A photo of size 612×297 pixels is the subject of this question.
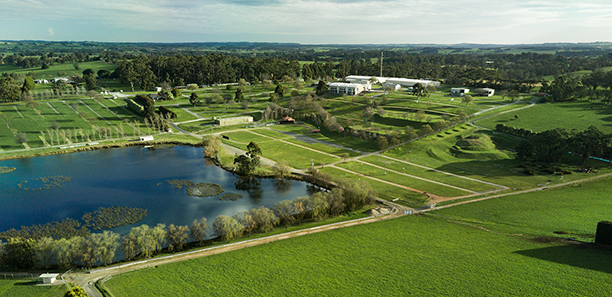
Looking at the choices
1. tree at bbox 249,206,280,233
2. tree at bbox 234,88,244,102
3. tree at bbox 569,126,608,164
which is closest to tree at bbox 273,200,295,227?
tree at bbox 249,206,280,233

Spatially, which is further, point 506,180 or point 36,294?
point 506,180

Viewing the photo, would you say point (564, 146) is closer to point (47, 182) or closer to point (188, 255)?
point (188, 255)

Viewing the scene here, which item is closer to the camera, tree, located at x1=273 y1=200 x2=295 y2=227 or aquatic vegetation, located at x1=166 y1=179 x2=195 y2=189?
tree, located at x1=273 y1=200 x2=295 y2=227

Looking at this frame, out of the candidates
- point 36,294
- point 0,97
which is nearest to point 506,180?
point 36,294

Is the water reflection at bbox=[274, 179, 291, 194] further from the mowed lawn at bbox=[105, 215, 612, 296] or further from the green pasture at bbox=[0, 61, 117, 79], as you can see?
the green pasture at bbox=[0, 61, 117, 79]

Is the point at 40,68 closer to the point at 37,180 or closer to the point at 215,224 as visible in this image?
the point at 37,180

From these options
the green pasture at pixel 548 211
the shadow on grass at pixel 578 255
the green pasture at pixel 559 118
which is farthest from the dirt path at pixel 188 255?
the green pasture at pixel 559 118
